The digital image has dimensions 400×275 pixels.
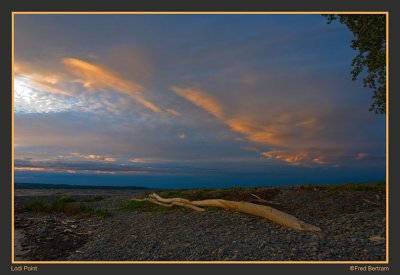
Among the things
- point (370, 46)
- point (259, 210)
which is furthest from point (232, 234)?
point (370, 46)

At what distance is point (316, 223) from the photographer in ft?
55.9

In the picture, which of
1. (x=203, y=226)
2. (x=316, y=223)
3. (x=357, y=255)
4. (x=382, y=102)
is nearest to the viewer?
(x=357, y=255)

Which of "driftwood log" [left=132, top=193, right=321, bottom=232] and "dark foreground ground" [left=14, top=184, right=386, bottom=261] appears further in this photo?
"driftwood log" [left=132, top=193, right=321, bottom=232]

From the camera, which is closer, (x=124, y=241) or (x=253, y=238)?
(x=253, y=238)

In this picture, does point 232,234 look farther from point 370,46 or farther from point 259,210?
point 370,46

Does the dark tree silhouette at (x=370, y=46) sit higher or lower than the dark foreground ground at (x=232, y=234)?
higher

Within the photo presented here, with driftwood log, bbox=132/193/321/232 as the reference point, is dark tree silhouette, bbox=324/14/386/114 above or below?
above

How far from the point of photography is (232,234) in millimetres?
15750

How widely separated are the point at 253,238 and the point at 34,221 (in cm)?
1946

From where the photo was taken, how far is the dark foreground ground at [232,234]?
12797mm

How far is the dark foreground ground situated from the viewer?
12.8m

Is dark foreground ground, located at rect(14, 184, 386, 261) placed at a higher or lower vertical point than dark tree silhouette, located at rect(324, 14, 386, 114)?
lower

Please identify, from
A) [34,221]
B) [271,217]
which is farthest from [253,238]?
[34,221]

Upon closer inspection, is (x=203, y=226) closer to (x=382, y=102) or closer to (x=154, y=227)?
(x=154, y=227)
